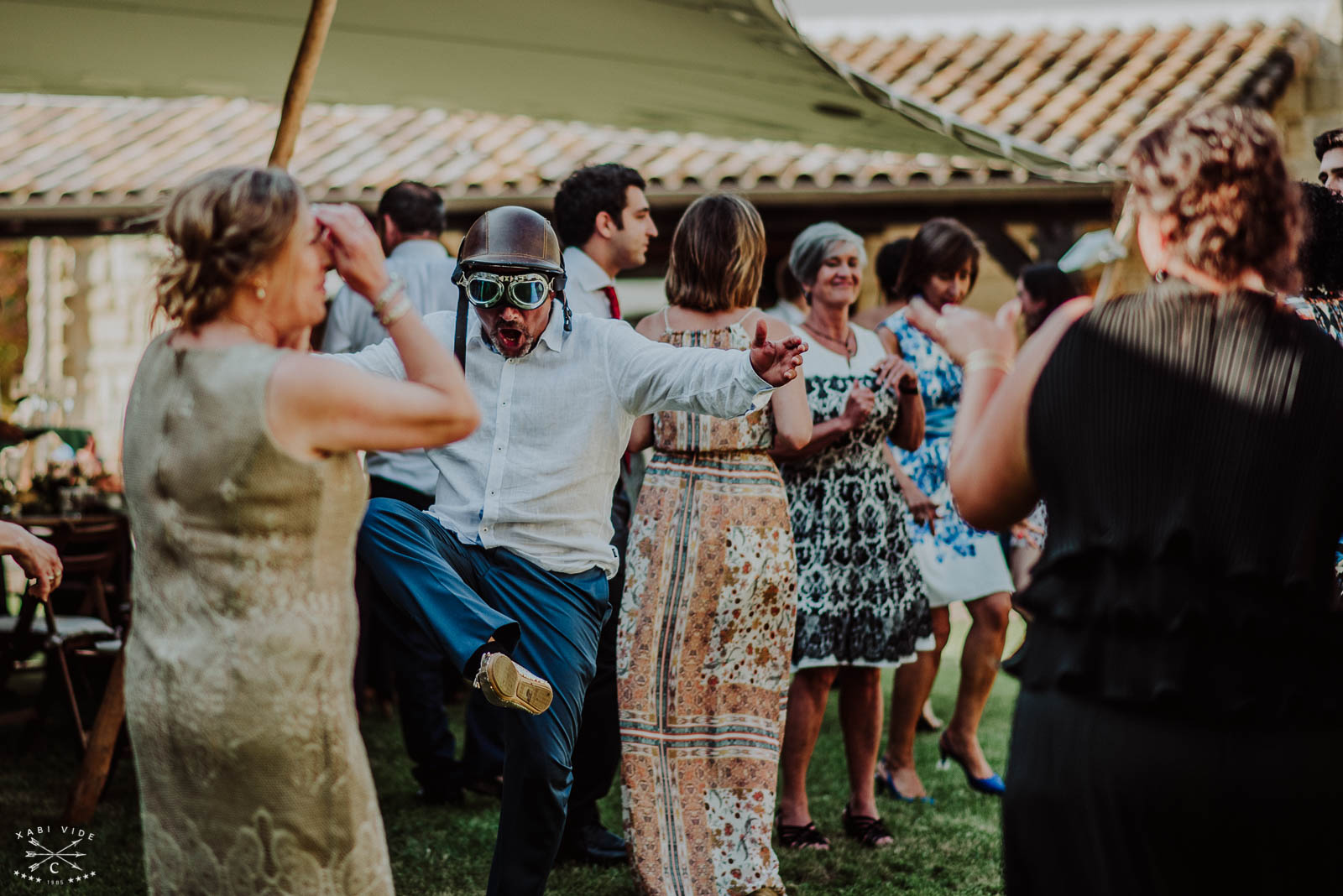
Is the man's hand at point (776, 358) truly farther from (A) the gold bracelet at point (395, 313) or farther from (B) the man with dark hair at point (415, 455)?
(B) the man with dark hair at point (415, 455)

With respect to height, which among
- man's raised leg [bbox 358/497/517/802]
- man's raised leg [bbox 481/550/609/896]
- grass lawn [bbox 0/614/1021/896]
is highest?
man's raised leg [bbox 358/497/517/802]

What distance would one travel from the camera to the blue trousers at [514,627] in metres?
3.27

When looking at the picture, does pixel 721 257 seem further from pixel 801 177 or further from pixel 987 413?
pixel 801 177

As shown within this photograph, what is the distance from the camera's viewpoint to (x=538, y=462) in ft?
12.1

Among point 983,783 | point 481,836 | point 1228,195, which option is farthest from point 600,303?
point 1228,195

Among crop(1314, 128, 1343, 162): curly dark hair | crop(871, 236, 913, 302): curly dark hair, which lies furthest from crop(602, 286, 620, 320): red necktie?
crop(1314, 128, 1343, 162): curly dark hair

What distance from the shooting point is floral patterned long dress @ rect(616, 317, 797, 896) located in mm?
4105

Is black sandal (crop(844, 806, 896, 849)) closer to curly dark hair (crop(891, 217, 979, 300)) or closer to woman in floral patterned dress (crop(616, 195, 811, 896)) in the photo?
woman in floral patterned dress (crop(616, 195, 811, 896))

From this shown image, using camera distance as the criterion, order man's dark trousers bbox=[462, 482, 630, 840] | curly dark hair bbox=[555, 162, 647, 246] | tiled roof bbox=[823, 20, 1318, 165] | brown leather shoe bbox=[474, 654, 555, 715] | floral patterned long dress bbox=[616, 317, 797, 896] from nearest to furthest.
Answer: brown leather shoe bbox=[474, 654, 555, 715], floral patterned long dress bbox=[616, 317, 797, 896], man's dark trousers bbox=[462, 482, 630, 840], curly dark hair bbox=[555, 162, 647, 246], tiled roof bbox=[823, 20, 1318, 165]

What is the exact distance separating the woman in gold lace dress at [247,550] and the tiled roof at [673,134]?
7.84m

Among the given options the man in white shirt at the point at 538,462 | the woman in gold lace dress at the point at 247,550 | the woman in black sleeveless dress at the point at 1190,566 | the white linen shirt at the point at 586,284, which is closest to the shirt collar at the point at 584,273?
the white linen shirt at the point at 586,284

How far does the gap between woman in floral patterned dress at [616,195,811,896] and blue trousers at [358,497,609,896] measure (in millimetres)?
461

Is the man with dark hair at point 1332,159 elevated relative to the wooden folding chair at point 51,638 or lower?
elevated

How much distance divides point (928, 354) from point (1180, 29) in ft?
35.6
